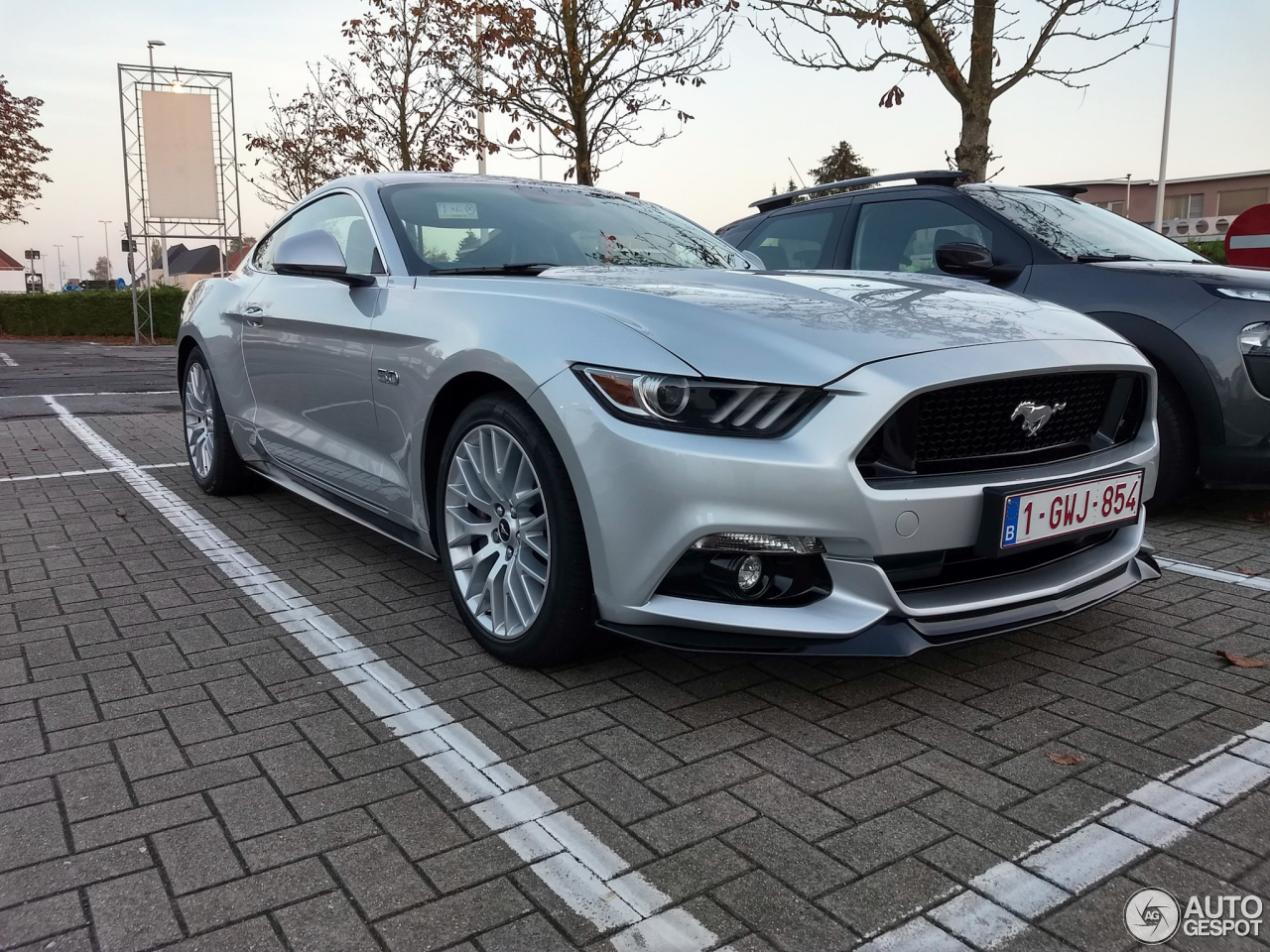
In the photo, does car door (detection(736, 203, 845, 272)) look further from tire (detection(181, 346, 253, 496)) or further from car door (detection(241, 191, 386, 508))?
tire (detection(181, 346, 253, 496))

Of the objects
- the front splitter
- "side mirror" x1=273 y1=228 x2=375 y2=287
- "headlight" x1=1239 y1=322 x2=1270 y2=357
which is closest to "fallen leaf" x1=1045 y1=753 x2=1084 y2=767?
the front splitter

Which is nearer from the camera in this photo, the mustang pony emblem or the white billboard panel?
the mustang pony emblem

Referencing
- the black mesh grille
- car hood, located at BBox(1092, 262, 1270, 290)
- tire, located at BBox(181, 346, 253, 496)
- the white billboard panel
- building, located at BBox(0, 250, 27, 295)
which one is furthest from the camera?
building, located at BBox(0, 250, 27, 295)

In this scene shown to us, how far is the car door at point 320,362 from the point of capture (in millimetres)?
3766

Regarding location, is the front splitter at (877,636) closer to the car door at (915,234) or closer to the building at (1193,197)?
the car door at (915,234)

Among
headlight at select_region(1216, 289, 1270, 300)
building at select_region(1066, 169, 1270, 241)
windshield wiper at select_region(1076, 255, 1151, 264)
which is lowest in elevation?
headlight at select_region(1216, 289, 1270, 300)

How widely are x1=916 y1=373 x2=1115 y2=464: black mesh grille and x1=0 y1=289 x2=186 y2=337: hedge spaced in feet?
99.9

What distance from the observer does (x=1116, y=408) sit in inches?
124

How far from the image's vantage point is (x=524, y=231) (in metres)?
3.90

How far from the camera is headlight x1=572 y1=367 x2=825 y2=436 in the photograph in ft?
8.36

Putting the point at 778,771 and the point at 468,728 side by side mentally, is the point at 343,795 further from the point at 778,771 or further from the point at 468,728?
the point at 778,771

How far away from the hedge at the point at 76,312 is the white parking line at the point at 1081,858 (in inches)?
1225

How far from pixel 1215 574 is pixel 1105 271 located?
1682mm

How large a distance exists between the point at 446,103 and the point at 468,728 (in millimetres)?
17927
